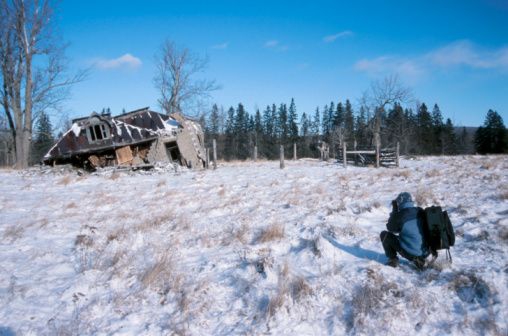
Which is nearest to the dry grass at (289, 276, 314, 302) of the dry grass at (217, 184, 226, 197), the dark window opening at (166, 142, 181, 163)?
the dry grass at (217, 184, 226, 197)

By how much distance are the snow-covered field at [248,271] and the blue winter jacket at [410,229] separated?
32cm

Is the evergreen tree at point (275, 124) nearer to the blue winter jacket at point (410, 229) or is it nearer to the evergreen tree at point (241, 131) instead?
the evergreen tree at point (241, 131)

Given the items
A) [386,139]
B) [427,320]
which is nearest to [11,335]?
[427,320]

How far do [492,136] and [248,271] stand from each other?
63.4m

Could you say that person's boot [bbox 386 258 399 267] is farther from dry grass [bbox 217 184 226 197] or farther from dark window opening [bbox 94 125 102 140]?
dark window opening [bbox 94 125 102 140]

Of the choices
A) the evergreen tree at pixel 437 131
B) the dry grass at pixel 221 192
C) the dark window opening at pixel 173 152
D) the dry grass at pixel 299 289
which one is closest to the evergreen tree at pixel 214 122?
the evergreen tree at pixel 437 131

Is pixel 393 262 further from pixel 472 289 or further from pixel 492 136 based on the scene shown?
pixel 492 136

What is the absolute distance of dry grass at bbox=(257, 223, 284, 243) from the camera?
618cm

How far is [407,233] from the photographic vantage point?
4629 millimetres

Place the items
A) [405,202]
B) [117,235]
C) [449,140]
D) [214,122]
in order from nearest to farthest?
[405,202] < [117,235] < [449,140] < [214,122]

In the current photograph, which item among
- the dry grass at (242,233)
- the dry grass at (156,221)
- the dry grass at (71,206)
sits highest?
the dry grass at (71,206)

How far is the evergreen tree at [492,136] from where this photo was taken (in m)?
53.6

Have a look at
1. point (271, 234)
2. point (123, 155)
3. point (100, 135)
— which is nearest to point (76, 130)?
point (100, 135)

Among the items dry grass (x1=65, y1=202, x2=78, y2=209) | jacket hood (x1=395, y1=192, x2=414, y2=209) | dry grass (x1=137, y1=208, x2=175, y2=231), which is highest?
jacket hood (x1=395, y1=192, x2=414, y2=209)
